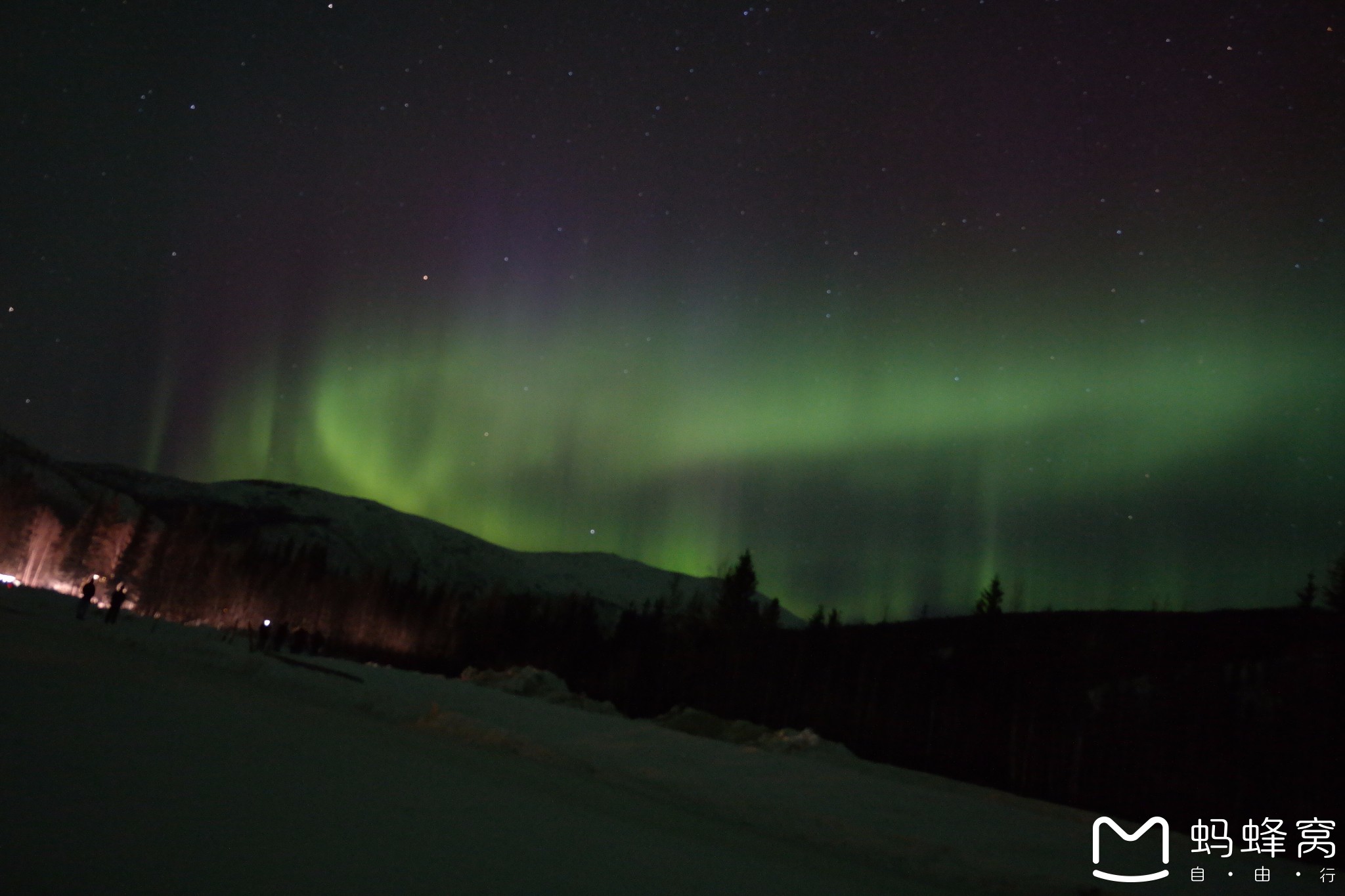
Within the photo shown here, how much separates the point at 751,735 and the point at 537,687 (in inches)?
535

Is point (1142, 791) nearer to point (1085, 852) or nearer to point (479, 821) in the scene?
point (1085, 852)

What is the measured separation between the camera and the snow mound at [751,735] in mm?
25750

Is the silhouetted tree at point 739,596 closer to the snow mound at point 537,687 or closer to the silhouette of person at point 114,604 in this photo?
the snow mound at point 537,687

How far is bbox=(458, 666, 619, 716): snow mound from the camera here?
36688 mm

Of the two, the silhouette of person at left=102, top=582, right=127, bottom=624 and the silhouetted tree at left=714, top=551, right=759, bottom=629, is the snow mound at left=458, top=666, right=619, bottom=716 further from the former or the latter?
the silhouetted tree at left=714, top=551, right=759, bottom=629

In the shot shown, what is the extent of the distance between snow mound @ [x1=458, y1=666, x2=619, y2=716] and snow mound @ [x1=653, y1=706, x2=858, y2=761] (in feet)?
10.8

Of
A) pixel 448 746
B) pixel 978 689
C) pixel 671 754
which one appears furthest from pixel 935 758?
pixel 448 746

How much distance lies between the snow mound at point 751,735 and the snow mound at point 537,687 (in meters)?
3.30

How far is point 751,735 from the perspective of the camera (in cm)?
3023

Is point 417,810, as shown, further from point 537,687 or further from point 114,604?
point 537,687

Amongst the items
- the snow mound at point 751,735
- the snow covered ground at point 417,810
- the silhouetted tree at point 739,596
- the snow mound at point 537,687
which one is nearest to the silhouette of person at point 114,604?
the snow mound at point 537,687

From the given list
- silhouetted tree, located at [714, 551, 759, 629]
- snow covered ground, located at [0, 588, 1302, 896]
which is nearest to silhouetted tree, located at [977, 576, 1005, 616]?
silhouetted tree, located at [714, 551, 759, 629]

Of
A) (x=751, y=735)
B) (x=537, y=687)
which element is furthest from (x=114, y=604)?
(x=751, y=735)

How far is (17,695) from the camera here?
8.68 m
